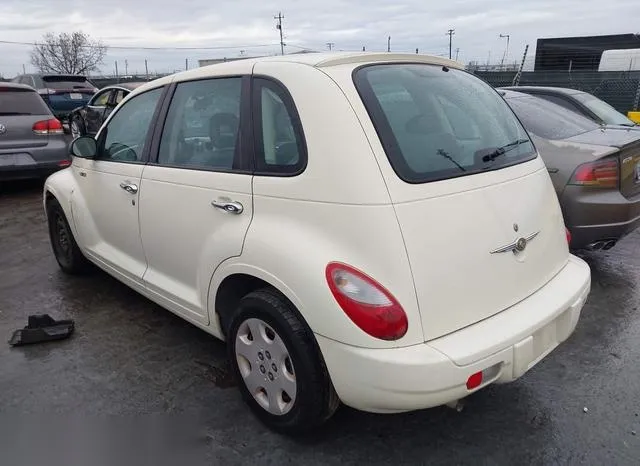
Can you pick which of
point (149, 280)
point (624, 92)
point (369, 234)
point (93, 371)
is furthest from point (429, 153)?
point (624, 92)

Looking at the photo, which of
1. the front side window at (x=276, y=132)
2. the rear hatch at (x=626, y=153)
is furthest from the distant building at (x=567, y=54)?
the front side window at (x=276, y=132)

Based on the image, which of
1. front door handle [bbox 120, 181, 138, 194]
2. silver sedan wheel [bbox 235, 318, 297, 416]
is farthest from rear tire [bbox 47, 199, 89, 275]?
silver sedan wheel [bbox 235, 318, 297, 416]

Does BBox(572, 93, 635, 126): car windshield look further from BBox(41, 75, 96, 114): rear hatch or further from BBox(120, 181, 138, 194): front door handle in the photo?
BBox(41, 75, 96, 114): rear hatch

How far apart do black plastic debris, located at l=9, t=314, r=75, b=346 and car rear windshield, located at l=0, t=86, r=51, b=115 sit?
495 centimetres

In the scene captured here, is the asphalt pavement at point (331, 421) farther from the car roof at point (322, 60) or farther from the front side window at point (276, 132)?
the car roof at point (322, 60)

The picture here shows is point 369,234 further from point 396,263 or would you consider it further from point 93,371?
point 93,371

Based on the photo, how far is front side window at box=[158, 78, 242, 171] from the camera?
272 centimetres

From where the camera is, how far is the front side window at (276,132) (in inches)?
92.5

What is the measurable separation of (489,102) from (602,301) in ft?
6.73

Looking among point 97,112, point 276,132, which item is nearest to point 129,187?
point 276,132

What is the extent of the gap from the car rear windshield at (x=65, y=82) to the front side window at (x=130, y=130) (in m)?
12.6

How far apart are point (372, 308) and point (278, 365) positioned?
24.5 inches

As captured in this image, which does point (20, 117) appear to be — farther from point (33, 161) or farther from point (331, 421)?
point (331, 421)

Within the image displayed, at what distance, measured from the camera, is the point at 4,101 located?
7391 millimetres
